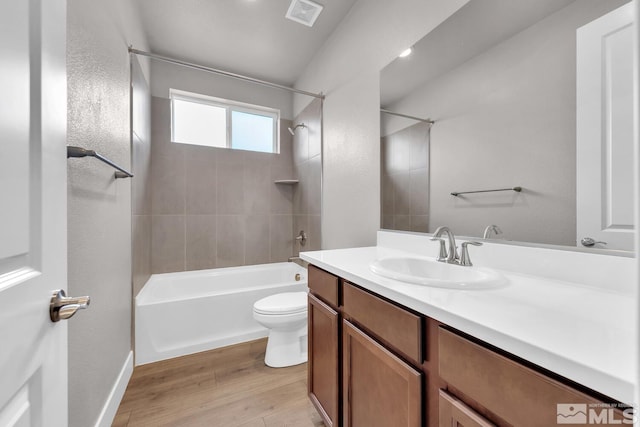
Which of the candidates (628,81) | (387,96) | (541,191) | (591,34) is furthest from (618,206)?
(387,96)

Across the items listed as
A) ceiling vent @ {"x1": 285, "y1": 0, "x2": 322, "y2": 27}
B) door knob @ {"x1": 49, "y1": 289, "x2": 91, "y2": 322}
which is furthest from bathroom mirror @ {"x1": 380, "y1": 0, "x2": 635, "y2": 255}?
door knob @ {"x1": 49, "y1": 289, "x2": 91, "y2": 322}

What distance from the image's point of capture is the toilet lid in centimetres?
173

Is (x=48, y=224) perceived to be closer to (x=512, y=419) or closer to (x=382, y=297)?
(x=382, y=297)

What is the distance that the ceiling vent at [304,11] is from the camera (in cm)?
181

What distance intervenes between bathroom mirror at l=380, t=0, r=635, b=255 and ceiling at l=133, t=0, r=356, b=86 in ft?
3.57

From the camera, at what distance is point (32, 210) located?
455mm

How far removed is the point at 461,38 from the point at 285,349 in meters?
2.10

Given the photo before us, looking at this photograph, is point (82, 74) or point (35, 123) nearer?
point (35, 123)

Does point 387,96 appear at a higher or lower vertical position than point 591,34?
higher

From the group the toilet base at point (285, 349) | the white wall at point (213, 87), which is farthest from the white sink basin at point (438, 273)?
the white wall at point (213, 87)

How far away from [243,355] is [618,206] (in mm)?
2169

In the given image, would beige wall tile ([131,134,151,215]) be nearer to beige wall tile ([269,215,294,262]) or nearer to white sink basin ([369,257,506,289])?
beige wall tile ([269,215,294,262])

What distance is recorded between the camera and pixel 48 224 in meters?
0.50

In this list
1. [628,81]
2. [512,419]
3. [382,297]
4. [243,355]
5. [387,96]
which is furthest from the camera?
[243,355]
